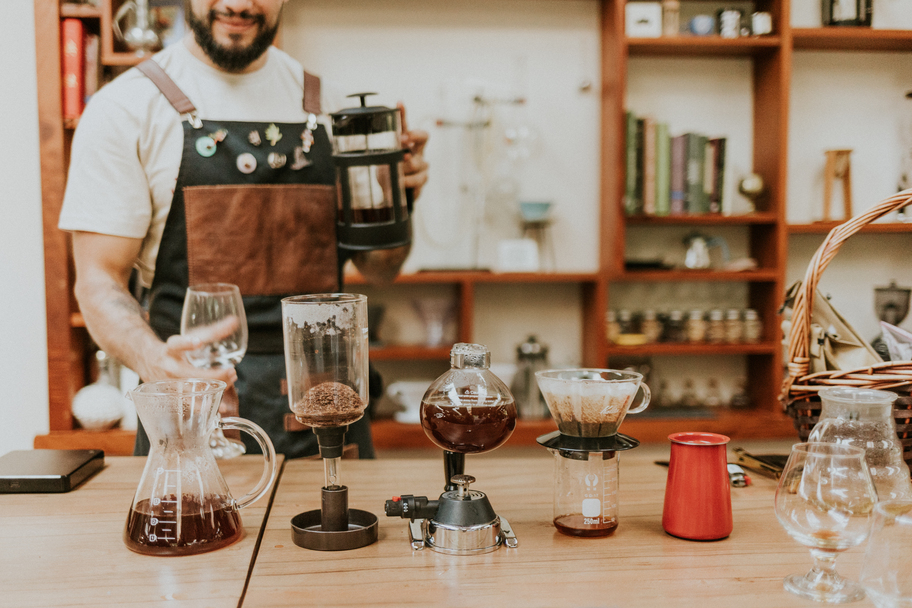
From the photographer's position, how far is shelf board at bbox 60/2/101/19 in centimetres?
280

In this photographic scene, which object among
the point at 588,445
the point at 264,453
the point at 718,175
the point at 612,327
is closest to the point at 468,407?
the point at 588,445

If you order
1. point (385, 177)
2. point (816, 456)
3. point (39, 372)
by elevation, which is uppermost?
point (385, 177)

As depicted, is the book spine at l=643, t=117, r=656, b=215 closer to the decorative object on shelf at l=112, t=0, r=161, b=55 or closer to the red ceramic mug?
the decorative object on shelf at l=112, t=0, r=161, b=55

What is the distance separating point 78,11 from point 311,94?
1.48m

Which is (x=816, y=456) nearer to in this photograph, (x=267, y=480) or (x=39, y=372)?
(x=267, y=480)

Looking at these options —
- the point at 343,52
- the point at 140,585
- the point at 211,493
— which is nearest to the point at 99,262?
the point at 211,493

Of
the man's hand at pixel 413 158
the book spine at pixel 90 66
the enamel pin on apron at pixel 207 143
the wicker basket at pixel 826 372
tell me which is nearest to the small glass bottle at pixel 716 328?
the man's hand at pixel 413 158

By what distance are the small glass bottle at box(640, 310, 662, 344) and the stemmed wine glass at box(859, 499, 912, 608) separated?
96.5 inches

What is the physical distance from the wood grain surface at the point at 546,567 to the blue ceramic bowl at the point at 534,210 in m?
2.10

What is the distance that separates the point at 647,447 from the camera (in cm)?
326

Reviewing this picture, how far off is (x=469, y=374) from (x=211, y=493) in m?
0.38

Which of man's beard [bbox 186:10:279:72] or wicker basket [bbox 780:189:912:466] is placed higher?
man's beard [bbox 186:10:279:72]

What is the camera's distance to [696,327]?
10.4ft

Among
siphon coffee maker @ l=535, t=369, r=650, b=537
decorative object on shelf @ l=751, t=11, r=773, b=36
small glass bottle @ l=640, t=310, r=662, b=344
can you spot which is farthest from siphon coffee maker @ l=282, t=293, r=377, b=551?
decorative object on shelf @ l=751, t=11, r=773, b=36
